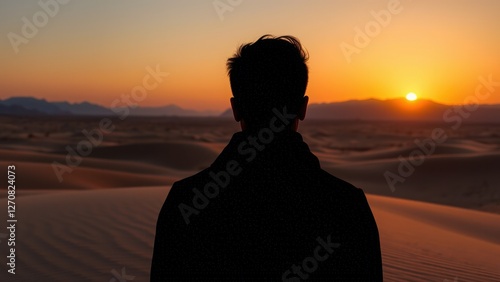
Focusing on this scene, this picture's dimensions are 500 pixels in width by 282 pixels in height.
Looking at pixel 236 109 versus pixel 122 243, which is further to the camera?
pixel 122 243

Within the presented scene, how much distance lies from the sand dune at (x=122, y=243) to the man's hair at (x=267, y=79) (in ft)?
11.3

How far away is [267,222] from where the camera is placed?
1709 mm

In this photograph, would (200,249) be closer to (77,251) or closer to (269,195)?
(269,195)

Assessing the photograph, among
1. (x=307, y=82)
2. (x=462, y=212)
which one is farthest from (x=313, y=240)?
(x=462, y=212)

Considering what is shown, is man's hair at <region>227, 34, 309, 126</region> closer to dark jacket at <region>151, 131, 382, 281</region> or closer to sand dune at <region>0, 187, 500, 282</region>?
dark jacket at <region>151, 131, 382, 281</region>

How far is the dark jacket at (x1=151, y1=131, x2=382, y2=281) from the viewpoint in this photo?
5.55 feet

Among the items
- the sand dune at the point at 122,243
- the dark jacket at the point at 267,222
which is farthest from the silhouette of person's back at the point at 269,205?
the sand dune at the point at 122,243

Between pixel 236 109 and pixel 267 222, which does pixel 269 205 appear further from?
pixel 236 109

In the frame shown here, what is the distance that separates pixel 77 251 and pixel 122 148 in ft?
83.6

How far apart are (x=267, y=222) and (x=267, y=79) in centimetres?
44

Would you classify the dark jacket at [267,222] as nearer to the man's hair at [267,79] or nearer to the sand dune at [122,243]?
the man's hair at [267,79]


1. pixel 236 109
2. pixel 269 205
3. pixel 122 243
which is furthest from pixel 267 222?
pixel 122 243

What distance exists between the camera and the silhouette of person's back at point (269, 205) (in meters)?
1.70

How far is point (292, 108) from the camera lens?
1760mm
